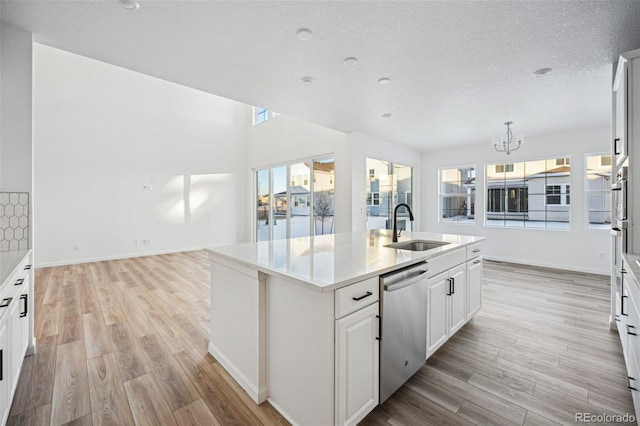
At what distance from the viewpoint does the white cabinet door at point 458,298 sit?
238 centimetres

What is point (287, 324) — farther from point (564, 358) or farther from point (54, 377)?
point (564, 358)

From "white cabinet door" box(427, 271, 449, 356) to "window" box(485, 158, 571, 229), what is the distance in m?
4.68

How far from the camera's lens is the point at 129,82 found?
6293mm

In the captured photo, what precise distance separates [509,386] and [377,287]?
1.25 metres

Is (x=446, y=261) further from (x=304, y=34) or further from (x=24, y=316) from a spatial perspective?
(x=24, y=316)

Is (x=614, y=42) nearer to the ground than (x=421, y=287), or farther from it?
farther from it

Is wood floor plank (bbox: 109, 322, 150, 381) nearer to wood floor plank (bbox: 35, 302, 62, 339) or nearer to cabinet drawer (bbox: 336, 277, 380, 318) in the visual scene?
wood floor plank (bbox: 35, 302, 62, 339)

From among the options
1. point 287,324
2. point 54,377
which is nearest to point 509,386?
point 287,324

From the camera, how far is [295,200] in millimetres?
6777

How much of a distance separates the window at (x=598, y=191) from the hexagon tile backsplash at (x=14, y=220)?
765cm

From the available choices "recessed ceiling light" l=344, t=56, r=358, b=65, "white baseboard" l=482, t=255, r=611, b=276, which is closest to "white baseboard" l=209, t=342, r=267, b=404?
"recessed ceiling light" l=344, t=56, r=358, b=65

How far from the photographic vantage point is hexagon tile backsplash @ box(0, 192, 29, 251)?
211 cm

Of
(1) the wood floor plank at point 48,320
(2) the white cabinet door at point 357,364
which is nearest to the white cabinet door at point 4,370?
(1) the wood floor plank at point 48,320

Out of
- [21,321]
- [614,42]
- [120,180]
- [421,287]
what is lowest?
[21,321]
